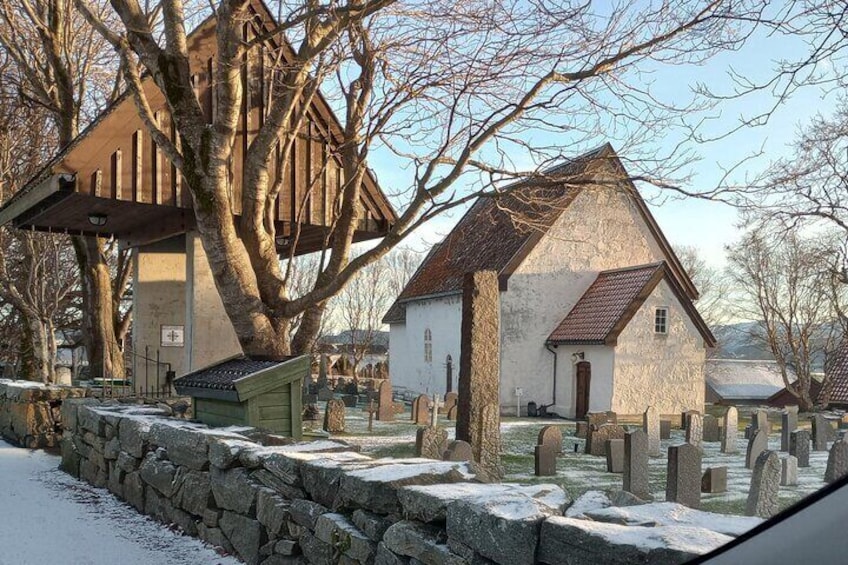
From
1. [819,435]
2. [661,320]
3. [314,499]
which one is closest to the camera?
[314,499]

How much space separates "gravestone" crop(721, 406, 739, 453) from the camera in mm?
15828

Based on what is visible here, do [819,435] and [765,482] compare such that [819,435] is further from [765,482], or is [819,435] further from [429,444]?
[765,482]

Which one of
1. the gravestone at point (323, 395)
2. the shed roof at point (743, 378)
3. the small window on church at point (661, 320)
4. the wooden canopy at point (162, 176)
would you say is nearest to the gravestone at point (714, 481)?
the wooden canopy at point (162, 176)

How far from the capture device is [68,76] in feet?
59.7

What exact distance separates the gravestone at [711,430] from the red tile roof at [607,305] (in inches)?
203

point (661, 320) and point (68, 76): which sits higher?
point (68, 76)

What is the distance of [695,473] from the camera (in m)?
9.35

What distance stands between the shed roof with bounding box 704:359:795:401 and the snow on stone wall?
130 ft

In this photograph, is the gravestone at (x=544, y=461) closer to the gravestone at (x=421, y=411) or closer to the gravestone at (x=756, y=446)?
the gravestone at (x=756, y=446)

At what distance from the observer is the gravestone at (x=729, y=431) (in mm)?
15828

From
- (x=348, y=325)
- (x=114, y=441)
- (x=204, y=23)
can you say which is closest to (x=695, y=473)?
(x=114, y=441)

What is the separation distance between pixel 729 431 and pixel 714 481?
5.60 meters

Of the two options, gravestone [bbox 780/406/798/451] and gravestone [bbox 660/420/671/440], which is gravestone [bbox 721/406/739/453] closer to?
gravestone [bbox 780/406/798/451]

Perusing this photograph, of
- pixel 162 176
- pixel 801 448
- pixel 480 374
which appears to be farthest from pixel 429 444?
pixel 801 448
